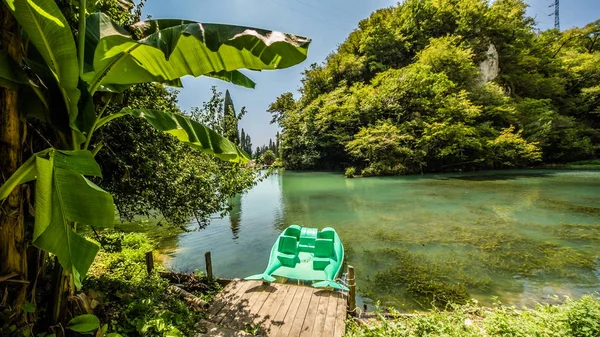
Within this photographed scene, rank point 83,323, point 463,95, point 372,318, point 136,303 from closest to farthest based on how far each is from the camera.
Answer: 1. point 83,323
2. point 136,303
3. point 372,318
4. point 463,95

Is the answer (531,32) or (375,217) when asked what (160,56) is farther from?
(531,32)

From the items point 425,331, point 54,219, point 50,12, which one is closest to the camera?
point 54,219

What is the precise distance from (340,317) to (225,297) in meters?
2.05

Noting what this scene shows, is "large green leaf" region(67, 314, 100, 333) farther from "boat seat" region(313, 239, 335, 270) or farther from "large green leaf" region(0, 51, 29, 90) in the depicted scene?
"boat seat" region(313, 239, 335, 270)

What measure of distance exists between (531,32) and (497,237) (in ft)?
104

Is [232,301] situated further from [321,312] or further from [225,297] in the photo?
[321,312]

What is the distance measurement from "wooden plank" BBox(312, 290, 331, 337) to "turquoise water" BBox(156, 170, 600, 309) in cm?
149

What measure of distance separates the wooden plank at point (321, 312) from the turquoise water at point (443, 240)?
1.49 meters

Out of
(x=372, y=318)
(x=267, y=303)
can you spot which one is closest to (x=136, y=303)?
(x=267, y=303)

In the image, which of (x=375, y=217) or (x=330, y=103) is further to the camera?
(x=330, y=103)

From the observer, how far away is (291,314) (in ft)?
13.5

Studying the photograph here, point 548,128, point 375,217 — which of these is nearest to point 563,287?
point 375,217

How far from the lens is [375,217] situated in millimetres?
11180

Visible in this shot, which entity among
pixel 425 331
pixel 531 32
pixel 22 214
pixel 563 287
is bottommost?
pixel 563 287
